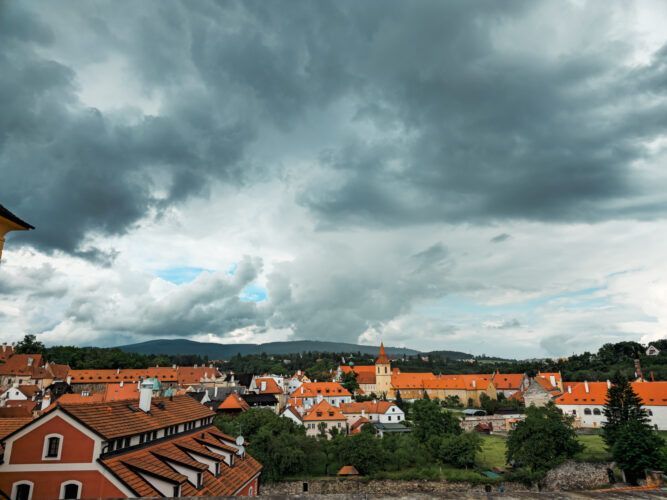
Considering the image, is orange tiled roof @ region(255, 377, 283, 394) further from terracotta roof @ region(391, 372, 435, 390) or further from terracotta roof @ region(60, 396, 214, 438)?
terracotta roof @ region(60, 396, 214, 438)

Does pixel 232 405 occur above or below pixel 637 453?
above

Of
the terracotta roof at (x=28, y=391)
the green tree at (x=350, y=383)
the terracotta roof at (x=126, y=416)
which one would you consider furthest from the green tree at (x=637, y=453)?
the terracotta roof at (x=28, y=391)

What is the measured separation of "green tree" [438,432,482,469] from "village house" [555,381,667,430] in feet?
101

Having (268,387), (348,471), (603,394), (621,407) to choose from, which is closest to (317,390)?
(268,387)

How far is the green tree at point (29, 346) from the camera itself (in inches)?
4562

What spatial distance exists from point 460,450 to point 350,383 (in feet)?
179

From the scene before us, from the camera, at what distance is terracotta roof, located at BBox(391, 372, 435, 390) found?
346 ft

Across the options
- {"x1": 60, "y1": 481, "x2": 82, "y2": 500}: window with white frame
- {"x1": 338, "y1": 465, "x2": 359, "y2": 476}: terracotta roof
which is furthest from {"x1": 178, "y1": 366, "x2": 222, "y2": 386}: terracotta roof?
{"x1": 60, "y1": 481, "x2": 82, "y2": 500}: window with white frame

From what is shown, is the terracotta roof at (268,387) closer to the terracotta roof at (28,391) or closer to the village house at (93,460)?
the terracotta roof at (28,391)

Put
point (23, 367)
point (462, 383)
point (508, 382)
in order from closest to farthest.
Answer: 1. point (23, 367)
2. point (508, 382)
3. point (462, 383)

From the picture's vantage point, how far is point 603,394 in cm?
6662

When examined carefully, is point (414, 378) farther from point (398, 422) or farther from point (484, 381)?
point (398, 422)

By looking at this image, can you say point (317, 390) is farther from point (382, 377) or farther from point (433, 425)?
point (433, 425)

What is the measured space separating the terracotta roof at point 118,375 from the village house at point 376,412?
176ft
